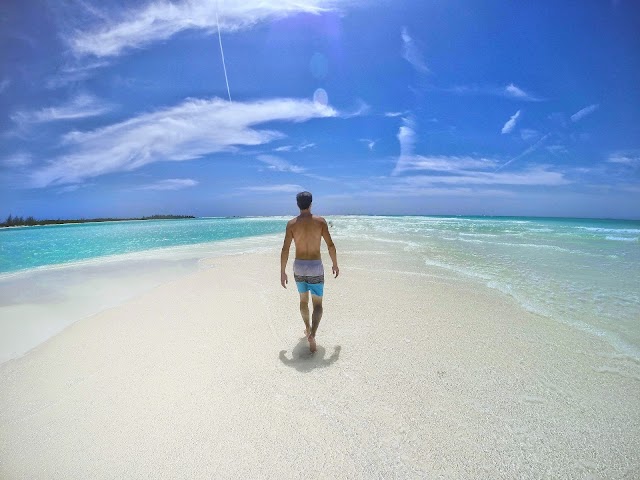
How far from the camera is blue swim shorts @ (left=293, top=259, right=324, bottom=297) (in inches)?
175

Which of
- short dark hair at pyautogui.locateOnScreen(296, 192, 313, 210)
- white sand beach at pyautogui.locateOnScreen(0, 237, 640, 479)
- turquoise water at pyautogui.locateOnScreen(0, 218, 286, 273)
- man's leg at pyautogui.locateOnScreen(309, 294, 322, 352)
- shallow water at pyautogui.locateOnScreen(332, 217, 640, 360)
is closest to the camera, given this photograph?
white sand beach at pyautogui.locateOnScreen(0, 237, 640, 479)

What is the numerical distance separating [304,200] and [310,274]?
39.4 inches

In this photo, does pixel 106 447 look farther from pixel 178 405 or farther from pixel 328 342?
pixel 328 342

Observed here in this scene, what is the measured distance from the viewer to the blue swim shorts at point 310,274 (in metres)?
4.43

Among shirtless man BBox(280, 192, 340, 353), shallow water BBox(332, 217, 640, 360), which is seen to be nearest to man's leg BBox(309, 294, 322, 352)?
shirtless man BBox(280, 192, 340, 353)

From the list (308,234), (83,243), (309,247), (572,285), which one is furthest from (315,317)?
(83,243)

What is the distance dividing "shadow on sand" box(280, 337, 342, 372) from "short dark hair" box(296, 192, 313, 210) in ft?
6.51

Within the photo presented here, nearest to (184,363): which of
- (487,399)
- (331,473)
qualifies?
(331,473)

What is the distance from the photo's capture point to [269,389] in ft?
11.8

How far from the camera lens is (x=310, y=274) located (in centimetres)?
446

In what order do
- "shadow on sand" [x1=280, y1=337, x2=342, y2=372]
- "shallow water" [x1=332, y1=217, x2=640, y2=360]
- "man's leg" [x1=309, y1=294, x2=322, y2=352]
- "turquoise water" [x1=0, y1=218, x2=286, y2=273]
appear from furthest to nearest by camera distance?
"turquoise water" [x1=0, y1=218, x2=286, y2=273] < "shallow water" [x1=332, y1=217, x2=640, y2=360] < "man's leg" [x1=309, y1=294, x2=322, y2=352] < "shadow on sand" [x1=280, y1=337, x2=342, y2=372]

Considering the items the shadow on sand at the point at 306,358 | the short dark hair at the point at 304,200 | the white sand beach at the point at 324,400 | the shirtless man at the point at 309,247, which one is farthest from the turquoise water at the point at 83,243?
the short dark hair at the point at 304,200

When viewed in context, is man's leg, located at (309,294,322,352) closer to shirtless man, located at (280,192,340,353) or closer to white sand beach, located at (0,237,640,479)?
shirtless man, located at (280,192,340,353)

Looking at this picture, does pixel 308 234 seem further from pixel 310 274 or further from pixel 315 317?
pixel 315 317
